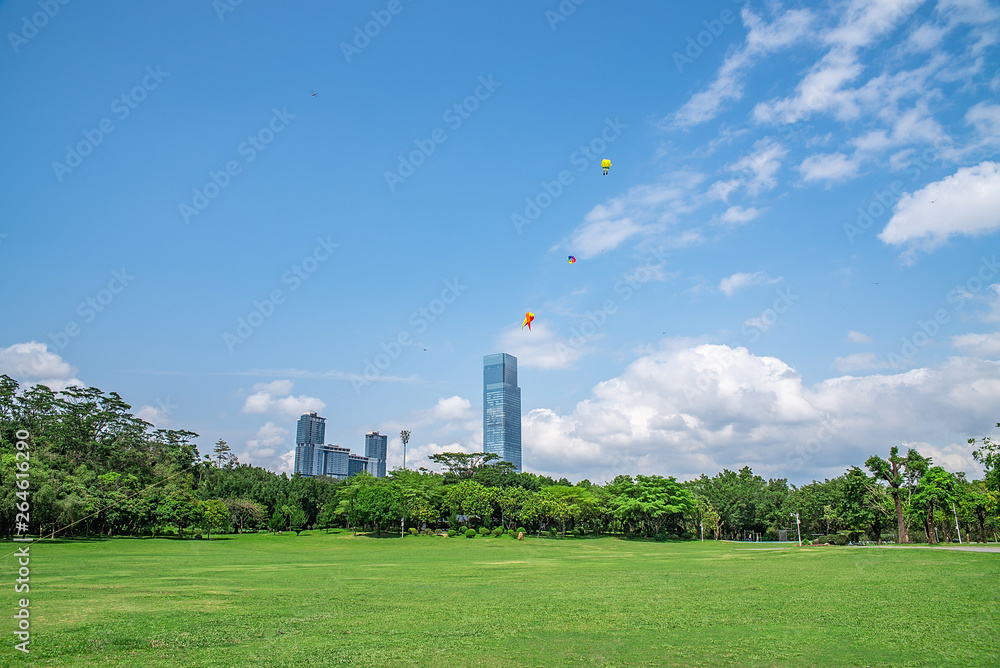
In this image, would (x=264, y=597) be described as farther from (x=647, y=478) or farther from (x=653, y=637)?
(x=647, y=478)

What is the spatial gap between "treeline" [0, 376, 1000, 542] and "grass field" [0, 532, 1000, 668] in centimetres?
3721

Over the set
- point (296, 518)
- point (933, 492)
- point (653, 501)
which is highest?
point (933, 492)

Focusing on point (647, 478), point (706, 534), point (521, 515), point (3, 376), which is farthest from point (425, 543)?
point (3, 376)

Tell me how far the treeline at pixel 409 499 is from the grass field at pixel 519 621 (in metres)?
37.2

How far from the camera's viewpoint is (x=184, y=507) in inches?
2598

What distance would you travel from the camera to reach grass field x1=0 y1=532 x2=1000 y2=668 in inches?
393

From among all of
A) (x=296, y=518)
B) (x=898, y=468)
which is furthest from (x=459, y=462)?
(x=898, y=468)

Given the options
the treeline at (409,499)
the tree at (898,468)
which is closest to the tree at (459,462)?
the treeline at (409,499)

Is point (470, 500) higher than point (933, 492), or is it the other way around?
point (933, 492)

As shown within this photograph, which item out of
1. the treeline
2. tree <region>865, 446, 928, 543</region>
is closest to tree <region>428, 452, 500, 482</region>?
the treeline

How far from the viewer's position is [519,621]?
523 inches

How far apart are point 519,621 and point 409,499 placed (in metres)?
64.5

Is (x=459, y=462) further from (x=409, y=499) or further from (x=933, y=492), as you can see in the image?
(x=933, y=492)

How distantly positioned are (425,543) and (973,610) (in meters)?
55.9
